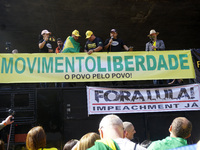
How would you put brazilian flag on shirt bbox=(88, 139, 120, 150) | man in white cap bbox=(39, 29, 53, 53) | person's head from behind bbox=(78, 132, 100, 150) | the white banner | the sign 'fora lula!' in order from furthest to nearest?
man in white cap bbox=(39, 29, 53, 53) → the sign 'fora lula!' → the white banner → person's head from behind bbox=(78, 132, 100, 150) → brazilian flag on shirt bbox=(88, 139, 120, 150)

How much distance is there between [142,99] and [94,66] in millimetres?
1456

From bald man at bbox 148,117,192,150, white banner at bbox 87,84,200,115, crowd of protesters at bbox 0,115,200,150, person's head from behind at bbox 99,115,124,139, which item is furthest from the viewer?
white banner at bbox 87,84,200,115

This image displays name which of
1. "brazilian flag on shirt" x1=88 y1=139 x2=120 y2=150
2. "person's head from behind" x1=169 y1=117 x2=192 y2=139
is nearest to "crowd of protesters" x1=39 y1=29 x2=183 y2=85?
"person's head from behind" x1=169 y1=117 x2=192 y2=139

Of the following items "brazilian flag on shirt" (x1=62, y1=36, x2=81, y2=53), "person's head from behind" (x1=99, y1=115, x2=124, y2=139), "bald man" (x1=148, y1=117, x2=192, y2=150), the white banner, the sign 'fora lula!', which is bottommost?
→ "bald man" (x1=148, y1=117, x2=192, y2=150)

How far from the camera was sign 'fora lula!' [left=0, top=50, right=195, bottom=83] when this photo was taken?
6.18 metres

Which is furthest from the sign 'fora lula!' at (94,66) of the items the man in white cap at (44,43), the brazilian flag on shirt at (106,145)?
the brazilian flag on shirt at (106,145)

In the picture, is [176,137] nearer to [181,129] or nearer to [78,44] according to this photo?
[181,129]

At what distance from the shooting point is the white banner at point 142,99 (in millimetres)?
6020

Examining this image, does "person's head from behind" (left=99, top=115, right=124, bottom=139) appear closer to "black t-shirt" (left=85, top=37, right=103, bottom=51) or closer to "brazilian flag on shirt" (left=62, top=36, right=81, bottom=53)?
"brazilian flag on shirt" (left=62, top=36, right=81, bottom=53)

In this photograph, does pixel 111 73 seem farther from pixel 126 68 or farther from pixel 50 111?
pixel 50 111

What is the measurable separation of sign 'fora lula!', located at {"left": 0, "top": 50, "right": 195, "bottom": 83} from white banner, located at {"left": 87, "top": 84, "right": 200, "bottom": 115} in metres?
0.34

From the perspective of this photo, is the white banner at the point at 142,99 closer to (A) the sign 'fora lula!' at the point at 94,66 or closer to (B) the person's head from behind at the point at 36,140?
(A) the sign 'fora lula!' at the point at 94,66

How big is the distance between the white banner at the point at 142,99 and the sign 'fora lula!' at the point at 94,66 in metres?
0.34

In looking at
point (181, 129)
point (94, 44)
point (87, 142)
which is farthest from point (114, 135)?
point (94, 44)
